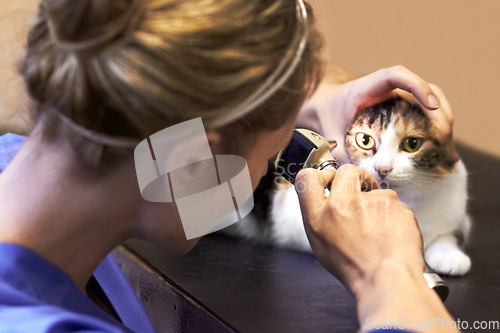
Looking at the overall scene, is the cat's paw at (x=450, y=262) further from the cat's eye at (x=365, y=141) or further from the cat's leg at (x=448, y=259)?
the cat's eye at (x=365, y=141)

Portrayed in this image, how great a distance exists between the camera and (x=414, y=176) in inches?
39.4

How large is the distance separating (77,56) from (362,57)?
55.2 inches

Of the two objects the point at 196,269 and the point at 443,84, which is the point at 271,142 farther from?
the point at 443,84

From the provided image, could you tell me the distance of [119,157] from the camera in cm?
56

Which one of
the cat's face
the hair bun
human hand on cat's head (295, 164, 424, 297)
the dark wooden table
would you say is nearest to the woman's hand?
human hand on cat's head (295, 164, 424, 297)

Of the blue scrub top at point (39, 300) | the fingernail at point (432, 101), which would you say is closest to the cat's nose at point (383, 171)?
the fingernail at point (432, 101)

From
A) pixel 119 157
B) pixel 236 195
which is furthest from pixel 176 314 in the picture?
pixel 119 157

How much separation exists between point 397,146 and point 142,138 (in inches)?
24.0

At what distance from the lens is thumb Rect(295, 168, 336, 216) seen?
0.71m

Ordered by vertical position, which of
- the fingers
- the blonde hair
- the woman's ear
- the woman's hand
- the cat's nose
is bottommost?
the cat's nose

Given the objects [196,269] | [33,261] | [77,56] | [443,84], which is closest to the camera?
[77,56]

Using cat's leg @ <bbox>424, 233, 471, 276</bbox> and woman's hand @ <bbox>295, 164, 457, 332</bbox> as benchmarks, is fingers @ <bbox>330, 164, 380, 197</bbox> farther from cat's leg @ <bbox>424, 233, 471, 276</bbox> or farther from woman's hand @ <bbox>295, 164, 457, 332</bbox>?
cat's leg @ <bbox>424, 233, 471, 276</bbox>

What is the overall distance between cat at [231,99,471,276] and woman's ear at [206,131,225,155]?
1.51 ft

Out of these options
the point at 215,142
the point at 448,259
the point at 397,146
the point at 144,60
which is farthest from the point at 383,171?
the point at 144,60
